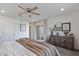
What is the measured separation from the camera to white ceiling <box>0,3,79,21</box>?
1.42m

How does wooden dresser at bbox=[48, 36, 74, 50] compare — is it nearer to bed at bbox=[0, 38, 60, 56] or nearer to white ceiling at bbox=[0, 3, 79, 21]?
bed at bbox=[0, 38, 60, 56]

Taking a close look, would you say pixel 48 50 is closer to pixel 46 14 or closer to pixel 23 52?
pixel 23 52

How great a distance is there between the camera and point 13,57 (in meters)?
1.35

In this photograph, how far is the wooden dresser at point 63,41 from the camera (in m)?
1.60

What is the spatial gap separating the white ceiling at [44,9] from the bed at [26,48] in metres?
0.44

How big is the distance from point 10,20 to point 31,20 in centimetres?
39

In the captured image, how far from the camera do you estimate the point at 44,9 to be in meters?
Result: 1.53

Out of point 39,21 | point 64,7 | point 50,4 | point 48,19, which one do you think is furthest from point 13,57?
point 64,7

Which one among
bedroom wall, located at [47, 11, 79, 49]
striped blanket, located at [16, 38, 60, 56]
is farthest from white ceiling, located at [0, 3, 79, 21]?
striped blanket, located at [16, 38, 60, 56]

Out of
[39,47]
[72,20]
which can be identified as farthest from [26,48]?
[72,20]

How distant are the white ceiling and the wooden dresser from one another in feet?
1.42

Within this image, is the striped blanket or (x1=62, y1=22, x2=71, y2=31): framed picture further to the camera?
(x1=62, y1=22, x2=71, y2=31): framed picture

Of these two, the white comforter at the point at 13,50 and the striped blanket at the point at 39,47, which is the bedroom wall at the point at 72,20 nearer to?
the striped blanket at the point at 39,47

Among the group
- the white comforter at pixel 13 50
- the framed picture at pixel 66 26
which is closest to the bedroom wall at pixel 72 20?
the framed picture at pixel 66 26
